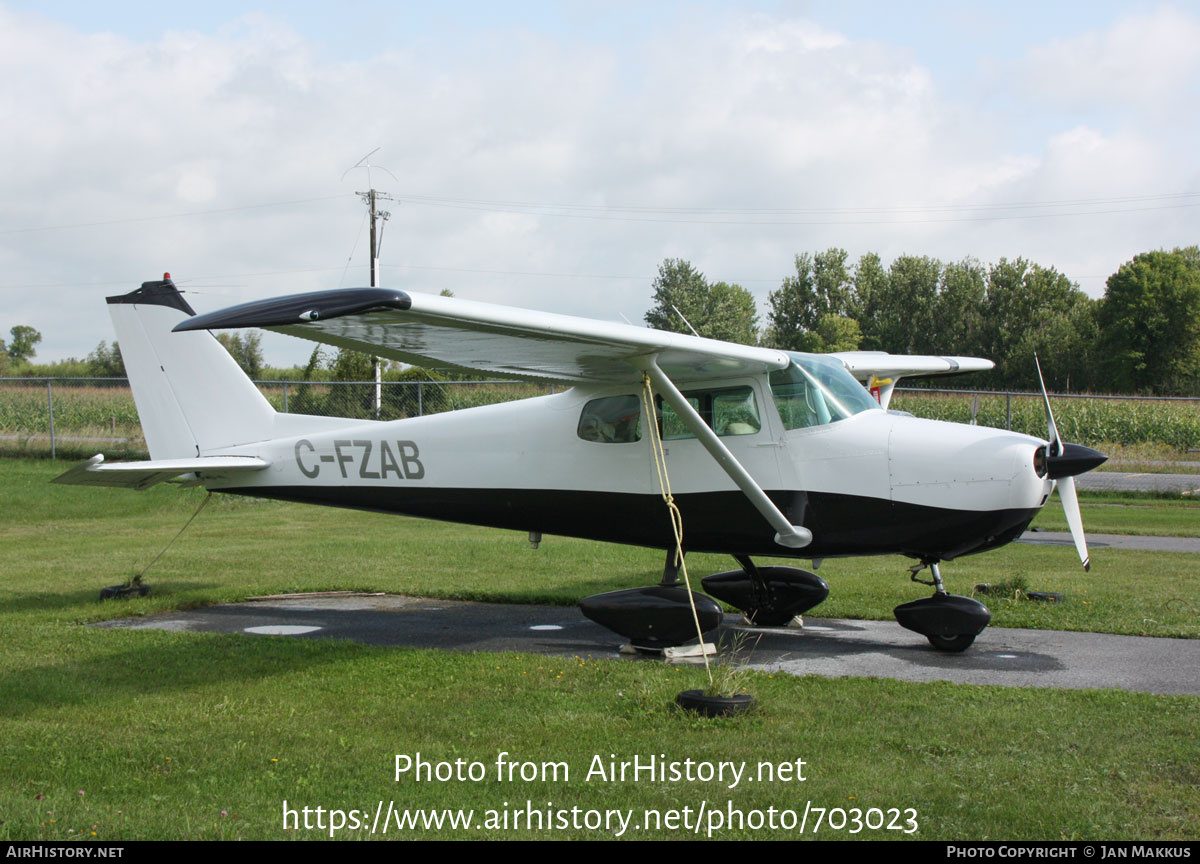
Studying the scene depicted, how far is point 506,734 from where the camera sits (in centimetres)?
551

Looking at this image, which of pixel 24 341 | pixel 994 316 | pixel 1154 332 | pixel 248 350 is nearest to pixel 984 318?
pixel 994 316

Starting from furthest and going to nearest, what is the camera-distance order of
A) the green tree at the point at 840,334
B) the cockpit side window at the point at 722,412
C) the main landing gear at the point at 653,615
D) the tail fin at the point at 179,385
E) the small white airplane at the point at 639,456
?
1. the green tree at the point at 840,334
2. the tail fin at the point at 179,385
3. the cockpit side window at the point at 722,412
4. the main landing gear at the point at 653,615
5. the small white airplane at the point at 639,456

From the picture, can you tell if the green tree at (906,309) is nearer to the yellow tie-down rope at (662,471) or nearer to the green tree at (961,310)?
the green tree at (961,310)

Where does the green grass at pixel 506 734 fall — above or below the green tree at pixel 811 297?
below

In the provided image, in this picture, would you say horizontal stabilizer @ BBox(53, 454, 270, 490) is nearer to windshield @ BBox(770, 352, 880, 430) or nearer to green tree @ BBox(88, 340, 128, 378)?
windshield @ BBox(770, 352, 880, 430)

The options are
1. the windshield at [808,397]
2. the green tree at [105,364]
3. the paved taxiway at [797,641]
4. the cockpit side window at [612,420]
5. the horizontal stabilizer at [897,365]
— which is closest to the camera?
the paved taxiway at [797,641]

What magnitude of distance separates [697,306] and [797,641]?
183 ft

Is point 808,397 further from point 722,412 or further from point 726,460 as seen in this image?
point 726,460

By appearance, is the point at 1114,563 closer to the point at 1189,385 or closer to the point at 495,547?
the point at 495,547

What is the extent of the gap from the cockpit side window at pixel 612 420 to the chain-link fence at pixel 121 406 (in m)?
14.3

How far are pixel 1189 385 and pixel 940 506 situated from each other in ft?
197

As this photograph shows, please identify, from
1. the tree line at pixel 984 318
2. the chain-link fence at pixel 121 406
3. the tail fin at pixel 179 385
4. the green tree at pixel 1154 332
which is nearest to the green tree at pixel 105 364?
the tree line at pixel 984 318

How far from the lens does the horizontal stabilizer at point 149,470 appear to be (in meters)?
8.52


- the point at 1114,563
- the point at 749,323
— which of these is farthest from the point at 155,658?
the point at 749,323
